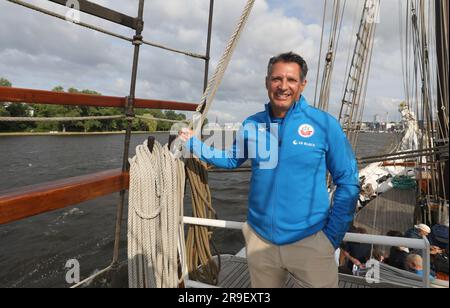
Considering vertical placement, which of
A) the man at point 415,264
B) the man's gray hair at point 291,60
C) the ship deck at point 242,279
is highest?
the man's gray hair at point 291,60

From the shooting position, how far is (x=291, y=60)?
183cm

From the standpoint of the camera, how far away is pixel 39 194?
1682 mm

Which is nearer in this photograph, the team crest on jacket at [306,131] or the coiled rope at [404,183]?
the team crest on jacket at [306,131]

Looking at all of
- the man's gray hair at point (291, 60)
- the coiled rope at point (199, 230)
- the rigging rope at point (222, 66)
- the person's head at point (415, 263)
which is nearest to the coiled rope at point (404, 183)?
the person's head at point (415, 263)

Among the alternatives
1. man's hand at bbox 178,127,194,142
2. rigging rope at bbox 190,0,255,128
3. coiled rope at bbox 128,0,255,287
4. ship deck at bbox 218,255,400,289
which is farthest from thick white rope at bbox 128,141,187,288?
ship deck at bbox 218,255,400,289

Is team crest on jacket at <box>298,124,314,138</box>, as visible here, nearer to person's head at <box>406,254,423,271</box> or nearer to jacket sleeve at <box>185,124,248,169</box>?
jacket sleeve at <box>185,124,248,169</box>

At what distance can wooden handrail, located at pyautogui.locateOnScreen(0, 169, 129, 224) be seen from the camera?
1.55 meters

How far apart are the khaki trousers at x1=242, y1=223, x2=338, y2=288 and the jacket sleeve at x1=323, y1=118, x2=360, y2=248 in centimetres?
8

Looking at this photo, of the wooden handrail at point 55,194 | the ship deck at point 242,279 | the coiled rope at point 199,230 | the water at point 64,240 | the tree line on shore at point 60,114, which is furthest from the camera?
the tree line on shore at point 60,114

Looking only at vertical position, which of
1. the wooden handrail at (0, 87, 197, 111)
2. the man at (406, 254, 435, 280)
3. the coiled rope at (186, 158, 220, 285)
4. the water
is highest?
the wooden handrail at (0, 87, 197, 111)

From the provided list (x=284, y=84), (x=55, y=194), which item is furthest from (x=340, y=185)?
(x=55, y=194)

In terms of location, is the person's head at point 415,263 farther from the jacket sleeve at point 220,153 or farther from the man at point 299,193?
the jacket sleeve at point 220,153

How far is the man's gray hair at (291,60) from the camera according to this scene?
1.83m
